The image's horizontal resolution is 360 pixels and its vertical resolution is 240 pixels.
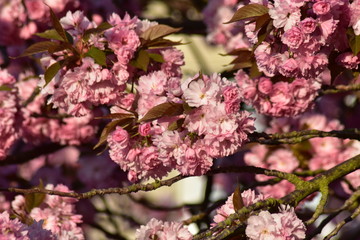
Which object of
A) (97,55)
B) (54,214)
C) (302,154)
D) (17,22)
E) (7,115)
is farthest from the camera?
(17,22)

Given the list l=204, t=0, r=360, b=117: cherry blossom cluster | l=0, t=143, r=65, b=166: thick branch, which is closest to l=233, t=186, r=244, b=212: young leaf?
l=204, t=0, r=360, b=117: cherry blossom cluster

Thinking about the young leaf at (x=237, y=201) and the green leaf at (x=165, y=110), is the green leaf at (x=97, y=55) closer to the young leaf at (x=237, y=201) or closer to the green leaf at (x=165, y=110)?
the green leaf at (x=165, y=110)

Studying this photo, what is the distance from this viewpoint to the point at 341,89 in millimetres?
3230

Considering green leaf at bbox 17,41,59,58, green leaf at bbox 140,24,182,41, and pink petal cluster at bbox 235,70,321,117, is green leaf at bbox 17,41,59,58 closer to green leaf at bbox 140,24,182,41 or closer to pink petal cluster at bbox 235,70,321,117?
green leaf at bbox 140,24,182,41

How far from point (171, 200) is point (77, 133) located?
5.03 meters

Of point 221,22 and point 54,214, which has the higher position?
point 221,22

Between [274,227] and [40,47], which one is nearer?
[274,227]

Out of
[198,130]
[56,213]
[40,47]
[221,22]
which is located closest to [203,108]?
[198,130]

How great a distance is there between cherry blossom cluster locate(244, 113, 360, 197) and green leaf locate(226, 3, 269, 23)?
4.13ft

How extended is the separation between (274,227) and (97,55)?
3.02 feet

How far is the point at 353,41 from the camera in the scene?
8.59ft

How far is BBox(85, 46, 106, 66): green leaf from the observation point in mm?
2799

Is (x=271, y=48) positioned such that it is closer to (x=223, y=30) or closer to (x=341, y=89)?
(x=341, y=89)

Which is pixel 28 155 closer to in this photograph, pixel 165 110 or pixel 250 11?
pixel 165 110
